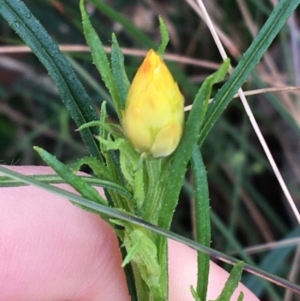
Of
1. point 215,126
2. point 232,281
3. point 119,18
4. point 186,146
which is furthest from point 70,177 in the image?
point 215,126

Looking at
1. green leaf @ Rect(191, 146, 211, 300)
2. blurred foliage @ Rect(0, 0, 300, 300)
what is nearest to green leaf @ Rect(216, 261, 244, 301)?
green leaf @ Rect(191, 146, 211, 300)

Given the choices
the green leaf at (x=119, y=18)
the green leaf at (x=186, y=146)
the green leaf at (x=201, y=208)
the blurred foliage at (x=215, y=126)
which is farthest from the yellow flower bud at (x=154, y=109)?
the blurred foliage at (x=215, y=126)

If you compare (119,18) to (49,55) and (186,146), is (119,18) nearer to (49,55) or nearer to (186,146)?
(49,55)

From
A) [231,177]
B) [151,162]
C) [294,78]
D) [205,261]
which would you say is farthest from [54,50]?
[231,177]

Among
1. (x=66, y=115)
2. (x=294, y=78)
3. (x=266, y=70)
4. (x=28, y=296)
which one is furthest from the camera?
(x=266, y=70)

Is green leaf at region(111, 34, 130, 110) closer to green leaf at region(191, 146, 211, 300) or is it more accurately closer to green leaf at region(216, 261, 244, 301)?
green leaf at region(191, 146, 211, 300)

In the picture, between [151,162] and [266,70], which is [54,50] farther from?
[266,70]

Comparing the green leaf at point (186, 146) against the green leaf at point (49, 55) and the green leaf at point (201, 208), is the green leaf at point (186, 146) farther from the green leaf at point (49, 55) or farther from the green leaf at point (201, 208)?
the green leaf at point (49, 55)

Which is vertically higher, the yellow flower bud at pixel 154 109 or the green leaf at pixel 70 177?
the yellow flower bud at pixel 154 109
